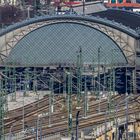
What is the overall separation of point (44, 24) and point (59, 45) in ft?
4.44

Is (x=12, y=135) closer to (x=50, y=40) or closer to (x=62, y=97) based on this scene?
(x=62, y=97)

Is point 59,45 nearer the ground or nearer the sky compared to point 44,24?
nearer the ground

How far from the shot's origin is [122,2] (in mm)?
81625

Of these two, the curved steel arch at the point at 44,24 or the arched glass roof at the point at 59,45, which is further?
the arched glass roof at the point at 59,45

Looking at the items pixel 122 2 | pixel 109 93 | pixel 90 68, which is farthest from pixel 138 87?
pixel 122 2

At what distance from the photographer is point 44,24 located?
4588 cm

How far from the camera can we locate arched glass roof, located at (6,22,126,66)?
4588 cm

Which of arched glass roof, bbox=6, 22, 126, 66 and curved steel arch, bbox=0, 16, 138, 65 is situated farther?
arched glass roof, bbox=6, 22, 126, 66

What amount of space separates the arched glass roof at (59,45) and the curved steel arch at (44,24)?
0.73 feet

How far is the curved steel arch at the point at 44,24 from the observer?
45.2 m

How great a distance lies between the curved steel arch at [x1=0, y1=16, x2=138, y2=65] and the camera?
148 ft

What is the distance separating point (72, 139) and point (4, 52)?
2032 centimetres

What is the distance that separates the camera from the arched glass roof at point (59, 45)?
4588 cm

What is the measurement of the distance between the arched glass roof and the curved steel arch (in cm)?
22
